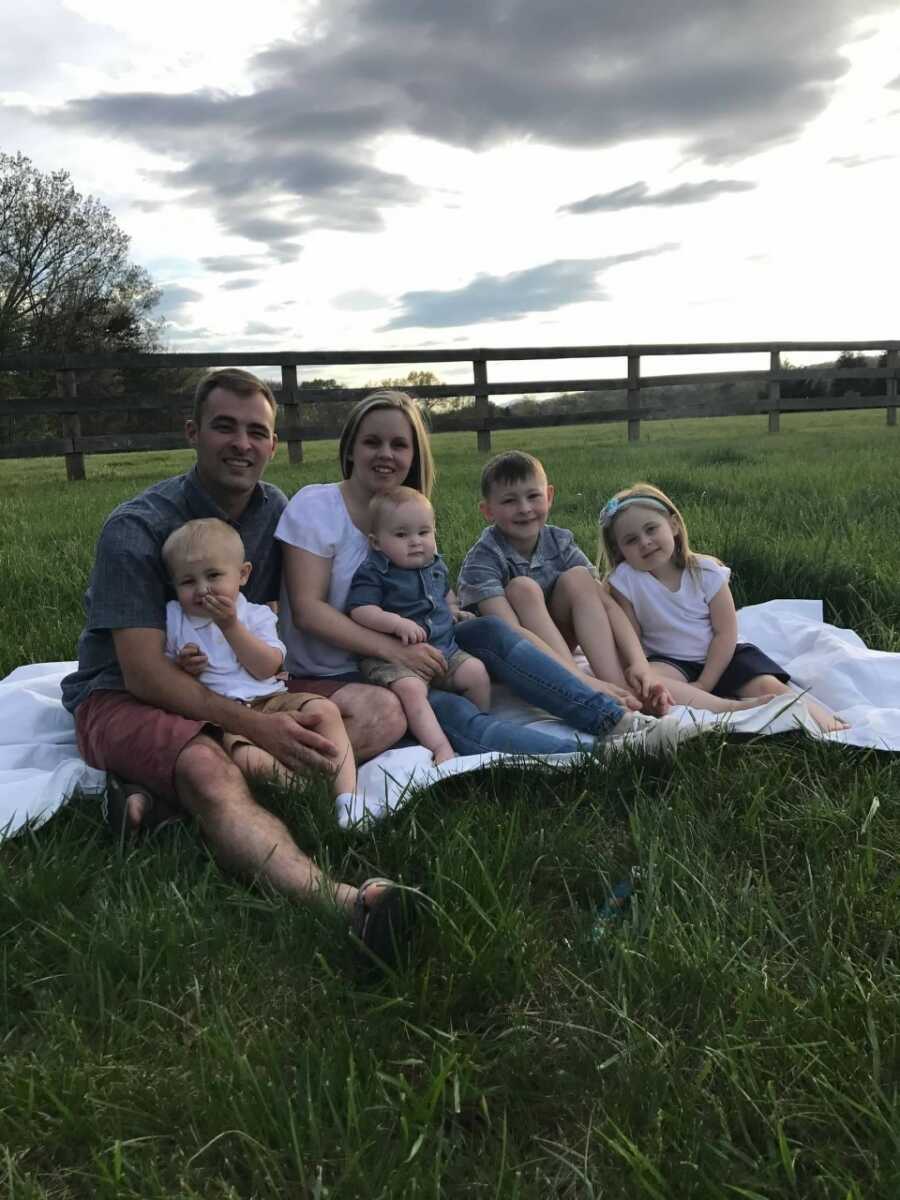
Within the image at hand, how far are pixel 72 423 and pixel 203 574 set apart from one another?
9422 mm

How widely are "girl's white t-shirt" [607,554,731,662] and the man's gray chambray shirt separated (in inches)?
58.2

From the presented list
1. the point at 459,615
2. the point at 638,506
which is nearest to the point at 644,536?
the point at 638,506

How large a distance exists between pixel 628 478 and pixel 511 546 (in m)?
4.78

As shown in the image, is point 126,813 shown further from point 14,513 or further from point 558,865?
point 14,513

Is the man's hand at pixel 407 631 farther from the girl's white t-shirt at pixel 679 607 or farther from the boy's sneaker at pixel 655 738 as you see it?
the girl's white t-shirt at pixel 679 607

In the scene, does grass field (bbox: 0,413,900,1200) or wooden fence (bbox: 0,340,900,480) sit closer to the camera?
grass field (bbox: 0,413,900,1200)

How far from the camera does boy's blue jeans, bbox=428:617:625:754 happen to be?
2781 mm

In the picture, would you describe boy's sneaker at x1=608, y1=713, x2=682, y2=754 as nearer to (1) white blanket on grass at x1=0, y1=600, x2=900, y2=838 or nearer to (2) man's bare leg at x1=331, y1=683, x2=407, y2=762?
(1) white blanket on grass at x1=0, y1=600, x2=900, y2=838

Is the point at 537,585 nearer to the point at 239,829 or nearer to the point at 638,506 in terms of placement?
the point at 638,506

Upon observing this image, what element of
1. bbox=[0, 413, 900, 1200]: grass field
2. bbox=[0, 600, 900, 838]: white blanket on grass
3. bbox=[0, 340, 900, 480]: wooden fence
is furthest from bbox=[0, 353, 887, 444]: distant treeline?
bbox=[0, 413, 900, 1200]: grass field

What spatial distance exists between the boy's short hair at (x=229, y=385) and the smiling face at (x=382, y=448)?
1.21 feet

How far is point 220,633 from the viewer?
8.59 feet

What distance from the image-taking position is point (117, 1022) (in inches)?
61.4

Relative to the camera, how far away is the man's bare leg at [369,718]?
9.02 feet
